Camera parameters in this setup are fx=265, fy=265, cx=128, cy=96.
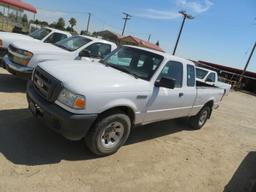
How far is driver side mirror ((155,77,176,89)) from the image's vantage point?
483 centimetres

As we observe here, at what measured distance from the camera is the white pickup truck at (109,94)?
3.94 m

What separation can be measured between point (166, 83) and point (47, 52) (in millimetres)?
4116

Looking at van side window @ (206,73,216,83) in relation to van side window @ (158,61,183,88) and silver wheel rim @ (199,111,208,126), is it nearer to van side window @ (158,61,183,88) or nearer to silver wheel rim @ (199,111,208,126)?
silver wheel rim @ (199,111,208,126)

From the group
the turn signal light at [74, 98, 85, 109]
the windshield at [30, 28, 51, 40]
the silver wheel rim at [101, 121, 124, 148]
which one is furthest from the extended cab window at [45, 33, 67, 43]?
the turn signal light at [74, 98, 85, 109]

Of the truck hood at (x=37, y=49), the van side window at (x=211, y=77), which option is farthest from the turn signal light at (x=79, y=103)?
the van side window at (x=211, y=77)

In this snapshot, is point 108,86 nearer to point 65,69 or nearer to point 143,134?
point 65,69

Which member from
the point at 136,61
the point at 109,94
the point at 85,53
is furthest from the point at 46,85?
the point at 85,53

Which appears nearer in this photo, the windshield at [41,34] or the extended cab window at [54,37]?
the extended cab window at [54,37]

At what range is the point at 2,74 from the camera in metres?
8.70

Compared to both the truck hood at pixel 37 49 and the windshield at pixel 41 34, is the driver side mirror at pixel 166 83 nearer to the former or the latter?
the truck hood at pixel 37 49

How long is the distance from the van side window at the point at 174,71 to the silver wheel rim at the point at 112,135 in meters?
1.32

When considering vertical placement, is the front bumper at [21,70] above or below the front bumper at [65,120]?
below

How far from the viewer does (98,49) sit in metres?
8.70

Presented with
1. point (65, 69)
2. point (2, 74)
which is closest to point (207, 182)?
point (65, 69)
